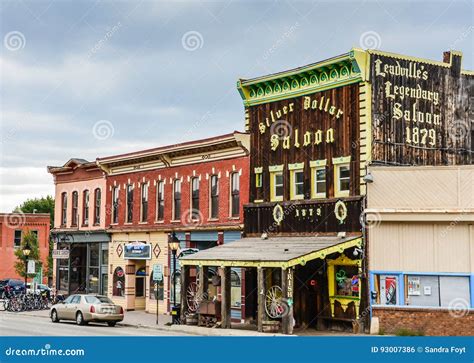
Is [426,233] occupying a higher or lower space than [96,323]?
higher

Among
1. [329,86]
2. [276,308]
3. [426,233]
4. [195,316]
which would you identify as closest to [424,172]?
[426,233]

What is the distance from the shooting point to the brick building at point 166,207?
1412 inches

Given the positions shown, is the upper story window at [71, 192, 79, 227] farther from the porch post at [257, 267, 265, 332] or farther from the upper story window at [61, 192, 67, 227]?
the porch post at [257, 267, 265, 332]

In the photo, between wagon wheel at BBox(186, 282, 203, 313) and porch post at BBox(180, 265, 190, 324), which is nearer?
wagon wheel at BBox(186, 282, 203, 313)

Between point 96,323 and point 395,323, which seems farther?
point 96,323

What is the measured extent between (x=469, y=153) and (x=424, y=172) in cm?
612

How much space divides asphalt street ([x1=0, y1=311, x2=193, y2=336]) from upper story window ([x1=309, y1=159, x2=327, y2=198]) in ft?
25.8

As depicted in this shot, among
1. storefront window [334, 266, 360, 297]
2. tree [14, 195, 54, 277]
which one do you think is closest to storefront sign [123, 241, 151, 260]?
storefront window [334, 266, 360, 297]

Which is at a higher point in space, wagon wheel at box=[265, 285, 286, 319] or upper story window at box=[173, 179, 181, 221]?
upper story window at box=[173, 179, 181, 221]

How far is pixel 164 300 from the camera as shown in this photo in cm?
3984

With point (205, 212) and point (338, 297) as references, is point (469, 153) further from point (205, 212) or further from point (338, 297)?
point (205, 212)

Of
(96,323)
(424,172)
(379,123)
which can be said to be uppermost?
(379,123)

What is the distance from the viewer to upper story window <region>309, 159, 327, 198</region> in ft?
103

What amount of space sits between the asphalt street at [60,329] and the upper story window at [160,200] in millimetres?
7849
